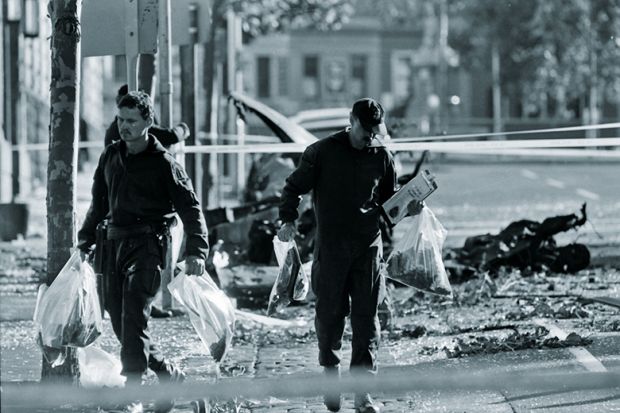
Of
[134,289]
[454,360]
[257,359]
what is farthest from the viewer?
[257,359]

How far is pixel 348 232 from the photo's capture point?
7.53m

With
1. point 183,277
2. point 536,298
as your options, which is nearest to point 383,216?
point 183,277

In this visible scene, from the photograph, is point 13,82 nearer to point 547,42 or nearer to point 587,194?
point 587,194

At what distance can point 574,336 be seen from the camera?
912 cm

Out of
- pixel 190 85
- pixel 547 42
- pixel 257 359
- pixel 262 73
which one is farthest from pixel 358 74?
pixel 257 359

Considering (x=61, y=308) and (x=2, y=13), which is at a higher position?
(x=2, y=13)

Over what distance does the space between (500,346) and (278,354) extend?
1.40 meters

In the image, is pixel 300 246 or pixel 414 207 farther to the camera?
pixel 300 246

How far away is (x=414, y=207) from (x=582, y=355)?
1.60 m

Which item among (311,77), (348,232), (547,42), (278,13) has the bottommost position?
(348,232)

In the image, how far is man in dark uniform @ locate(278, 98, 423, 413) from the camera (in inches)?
297

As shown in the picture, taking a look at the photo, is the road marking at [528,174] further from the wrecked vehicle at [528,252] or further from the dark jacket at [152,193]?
the dark jacket at [152,193]

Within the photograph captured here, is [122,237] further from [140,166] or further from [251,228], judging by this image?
[251,228]

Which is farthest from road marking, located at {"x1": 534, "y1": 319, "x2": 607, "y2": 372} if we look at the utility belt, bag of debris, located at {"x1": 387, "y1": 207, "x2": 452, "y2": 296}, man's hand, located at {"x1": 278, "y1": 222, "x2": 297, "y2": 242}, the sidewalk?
the utility belt
